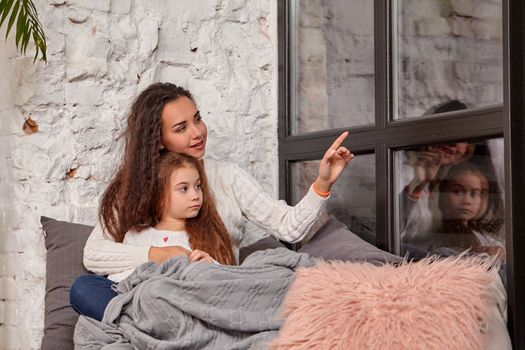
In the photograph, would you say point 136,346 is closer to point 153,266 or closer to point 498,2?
point 153,266

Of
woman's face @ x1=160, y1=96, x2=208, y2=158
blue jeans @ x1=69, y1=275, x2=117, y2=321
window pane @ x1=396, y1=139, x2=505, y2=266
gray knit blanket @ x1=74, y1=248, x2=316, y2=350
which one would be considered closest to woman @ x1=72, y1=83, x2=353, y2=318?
woman's face @ x1=160, y1=96, x2=208, y2=158

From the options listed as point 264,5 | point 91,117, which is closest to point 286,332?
point 91,117

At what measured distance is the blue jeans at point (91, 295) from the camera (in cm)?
243

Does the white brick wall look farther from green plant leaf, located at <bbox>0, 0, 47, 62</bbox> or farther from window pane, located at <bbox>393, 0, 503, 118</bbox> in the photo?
window pane, located at <bbox>393, 0, 503, 118</bbox>

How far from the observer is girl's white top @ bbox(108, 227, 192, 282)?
2699 mm

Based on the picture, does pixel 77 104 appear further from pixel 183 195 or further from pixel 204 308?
pixel 204 308

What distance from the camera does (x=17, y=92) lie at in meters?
3.07

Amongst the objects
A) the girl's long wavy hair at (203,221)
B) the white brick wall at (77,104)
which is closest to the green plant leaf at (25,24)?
the white brick wall at (77,104)

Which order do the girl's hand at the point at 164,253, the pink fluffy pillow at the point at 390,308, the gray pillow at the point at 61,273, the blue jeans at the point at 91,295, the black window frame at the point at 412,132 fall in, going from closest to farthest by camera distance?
the pink fluffy pillow at the point at 390,308
the black window frame at the point at 412,132
the blue jeans at the point at 91,295
the girl's hand at the point at 164,253
the gray pillow at the point at 61,273

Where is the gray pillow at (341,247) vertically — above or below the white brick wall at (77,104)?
below

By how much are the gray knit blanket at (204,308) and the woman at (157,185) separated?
1.14 ft

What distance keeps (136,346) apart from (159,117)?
92 cm

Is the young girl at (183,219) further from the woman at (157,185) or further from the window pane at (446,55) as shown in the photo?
the window pane at (446,55)

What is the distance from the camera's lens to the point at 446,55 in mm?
2533
